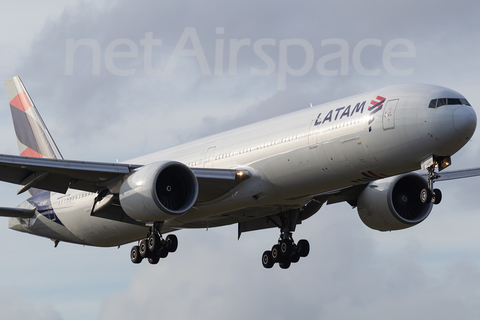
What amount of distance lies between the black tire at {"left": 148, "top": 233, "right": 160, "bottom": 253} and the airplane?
0.05 meters

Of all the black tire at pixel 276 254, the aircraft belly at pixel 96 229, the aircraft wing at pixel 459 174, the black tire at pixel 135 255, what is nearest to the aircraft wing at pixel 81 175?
the aircraft belly at pixel 96 229

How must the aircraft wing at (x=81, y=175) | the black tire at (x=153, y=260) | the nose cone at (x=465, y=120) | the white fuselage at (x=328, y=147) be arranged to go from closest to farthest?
the nose cone at (x=465, y=120) → the white fuselage at (x=328, y=147) → the aircraft wing at (x=81, y=175) → the black tire at (x=153, y=260)

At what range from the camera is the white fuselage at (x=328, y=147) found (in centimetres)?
2272

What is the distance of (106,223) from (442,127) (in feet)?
53.1

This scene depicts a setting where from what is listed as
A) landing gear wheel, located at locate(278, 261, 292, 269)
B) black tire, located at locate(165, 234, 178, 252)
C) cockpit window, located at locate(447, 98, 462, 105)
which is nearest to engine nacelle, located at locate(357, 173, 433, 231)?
A: landing gear wheel, located at locate(278, 261, 292, 269)

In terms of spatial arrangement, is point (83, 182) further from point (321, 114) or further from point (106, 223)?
point (321, 114)

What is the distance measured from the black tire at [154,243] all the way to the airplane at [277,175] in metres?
0.05

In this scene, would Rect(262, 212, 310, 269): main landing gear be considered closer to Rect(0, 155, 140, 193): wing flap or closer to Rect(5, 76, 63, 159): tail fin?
Rect(0, 155, 140, 193): wing flap

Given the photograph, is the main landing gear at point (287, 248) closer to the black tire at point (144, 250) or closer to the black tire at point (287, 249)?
the black tire at point (287, 249)

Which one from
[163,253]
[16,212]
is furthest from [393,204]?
[16,212]

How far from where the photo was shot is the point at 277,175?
84.8 ft

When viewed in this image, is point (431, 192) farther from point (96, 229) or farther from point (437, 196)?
point (96, 229)

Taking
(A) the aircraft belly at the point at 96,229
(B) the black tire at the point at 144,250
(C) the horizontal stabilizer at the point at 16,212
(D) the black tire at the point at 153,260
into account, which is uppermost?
(C) the horizontal stabilizer at the point at 16,212

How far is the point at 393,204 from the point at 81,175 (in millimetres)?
13877
